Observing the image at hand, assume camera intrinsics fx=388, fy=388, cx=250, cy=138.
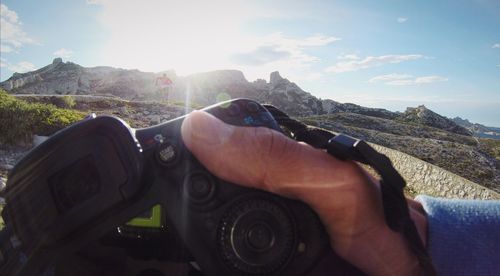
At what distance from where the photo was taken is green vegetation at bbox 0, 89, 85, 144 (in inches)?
328

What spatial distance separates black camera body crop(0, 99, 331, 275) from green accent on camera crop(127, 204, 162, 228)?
3.8 inches

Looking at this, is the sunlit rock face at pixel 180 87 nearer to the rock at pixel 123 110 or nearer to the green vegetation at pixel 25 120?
the rock at pixel 123 110

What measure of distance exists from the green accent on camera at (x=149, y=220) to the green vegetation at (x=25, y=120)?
26.0 feet

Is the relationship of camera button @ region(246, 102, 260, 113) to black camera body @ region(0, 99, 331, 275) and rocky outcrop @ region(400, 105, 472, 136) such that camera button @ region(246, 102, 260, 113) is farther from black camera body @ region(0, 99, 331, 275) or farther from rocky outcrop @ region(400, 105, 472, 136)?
rocky outcrop @ region(400, 105, 472, 136)

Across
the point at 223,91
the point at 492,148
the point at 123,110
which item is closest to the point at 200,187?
the point at 123,110

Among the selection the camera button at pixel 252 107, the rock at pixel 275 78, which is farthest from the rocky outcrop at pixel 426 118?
the camera button at pixel 252 107

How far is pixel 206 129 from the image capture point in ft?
4.96

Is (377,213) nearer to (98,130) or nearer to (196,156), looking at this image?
(196,156)

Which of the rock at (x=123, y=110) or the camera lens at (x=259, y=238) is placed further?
the rock at (x=123, y=110)

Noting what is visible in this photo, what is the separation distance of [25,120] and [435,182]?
857 centimetres

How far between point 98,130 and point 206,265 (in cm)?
68

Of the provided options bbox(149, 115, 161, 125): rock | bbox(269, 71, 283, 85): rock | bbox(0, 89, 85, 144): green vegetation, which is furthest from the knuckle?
bbox(269, 71, 283, 85): rock

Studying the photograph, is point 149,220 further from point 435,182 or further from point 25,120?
point 25,120

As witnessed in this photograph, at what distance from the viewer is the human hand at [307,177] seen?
→ 1483 millimetres
